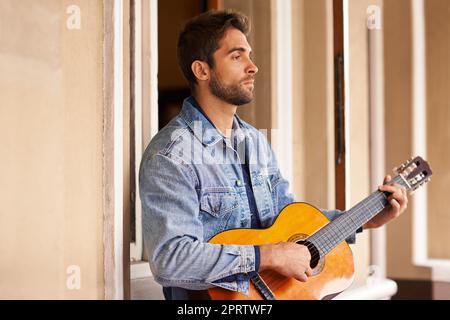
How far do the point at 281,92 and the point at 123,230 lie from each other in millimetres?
452

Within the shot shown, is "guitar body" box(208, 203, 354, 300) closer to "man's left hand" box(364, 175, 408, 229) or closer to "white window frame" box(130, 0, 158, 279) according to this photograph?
"man's left hand" box(364, 175, 408, 229)

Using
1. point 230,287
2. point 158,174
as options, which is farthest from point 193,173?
point 230,287

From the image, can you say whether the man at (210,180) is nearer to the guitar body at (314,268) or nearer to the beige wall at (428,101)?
the guitar body at (314,268)

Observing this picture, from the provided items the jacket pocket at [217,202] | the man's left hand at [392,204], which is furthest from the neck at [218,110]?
the man's left hand at [392,204]

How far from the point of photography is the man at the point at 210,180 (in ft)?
3.37

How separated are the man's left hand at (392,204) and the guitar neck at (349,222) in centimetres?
1

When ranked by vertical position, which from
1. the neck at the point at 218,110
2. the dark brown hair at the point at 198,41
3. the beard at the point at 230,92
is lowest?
the neck at the point at 218,110

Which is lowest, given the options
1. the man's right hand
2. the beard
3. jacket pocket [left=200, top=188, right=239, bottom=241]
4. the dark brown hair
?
the man's right hand

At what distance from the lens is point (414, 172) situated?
4.11 ft

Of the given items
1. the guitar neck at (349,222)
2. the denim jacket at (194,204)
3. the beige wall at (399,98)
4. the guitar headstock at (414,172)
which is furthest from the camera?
the beige wall at (399,98)

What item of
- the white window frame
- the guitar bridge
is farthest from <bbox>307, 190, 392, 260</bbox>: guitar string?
the white window frame

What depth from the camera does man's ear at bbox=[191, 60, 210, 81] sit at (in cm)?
110

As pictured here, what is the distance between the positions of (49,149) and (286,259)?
458 mm
